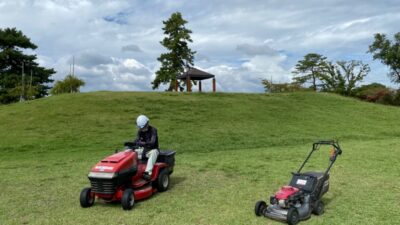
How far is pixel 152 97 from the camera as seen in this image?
26750 millimetres

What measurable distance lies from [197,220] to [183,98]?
21.9m

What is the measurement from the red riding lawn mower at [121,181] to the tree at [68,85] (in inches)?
1382

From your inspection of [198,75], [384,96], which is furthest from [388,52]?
[198,75]

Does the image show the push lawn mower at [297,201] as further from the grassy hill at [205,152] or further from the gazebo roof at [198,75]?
the gazebo roof at [198,75]

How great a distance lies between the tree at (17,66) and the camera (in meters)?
46.2

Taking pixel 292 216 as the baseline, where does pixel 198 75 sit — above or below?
above

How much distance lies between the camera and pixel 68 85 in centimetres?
3991

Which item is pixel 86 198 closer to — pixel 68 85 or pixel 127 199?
pixel 127 199

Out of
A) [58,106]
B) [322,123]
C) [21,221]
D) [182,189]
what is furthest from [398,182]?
[58,106]

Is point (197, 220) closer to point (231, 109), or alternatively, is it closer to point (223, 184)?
point (223, 184)

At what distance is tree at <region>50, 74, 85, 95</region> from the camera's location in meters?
39.9

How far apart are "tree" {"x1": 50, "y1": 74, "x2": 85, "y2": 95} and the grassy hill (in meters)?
14.2

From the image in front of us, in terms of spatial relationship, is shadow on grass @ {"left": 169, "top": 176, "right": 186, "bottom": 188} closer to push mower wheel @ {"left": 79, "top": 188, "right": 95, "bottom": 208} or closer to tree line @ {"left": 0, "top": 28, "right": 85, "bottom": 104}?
push mower wheel @ {"left": 79, "top": 188, "right": 95, "bottom": 208}

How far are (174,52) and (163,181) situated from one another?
3686 centimetres
